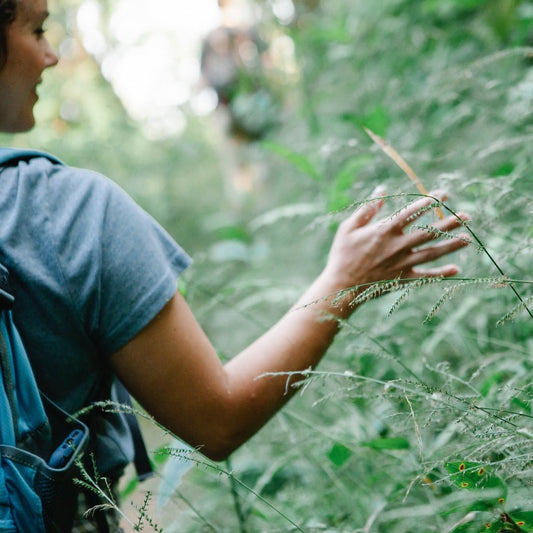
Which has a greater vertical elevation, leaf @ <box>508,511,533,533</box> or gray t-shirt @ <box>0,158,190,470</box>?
gray t-shirt @ <box>0,158,190,470</box>

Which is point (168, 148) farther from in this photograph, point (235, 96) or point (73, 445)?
point (73, 445)

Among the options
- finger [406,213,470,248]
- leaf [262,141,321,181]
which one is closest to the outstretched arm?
finger [406,213,470,248]

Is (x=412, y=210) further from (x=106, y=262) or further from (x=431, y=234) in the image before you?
(x=106, y=262)

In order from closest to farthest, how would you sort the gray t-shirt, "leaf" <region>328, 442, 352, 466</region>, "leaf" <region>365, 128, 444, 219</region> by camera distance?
1. the gray t-shirt
2. "leaf" <region>365, 128, 444, 219</region>
3. "leaf" <region>328, 442, 352, 466</region>

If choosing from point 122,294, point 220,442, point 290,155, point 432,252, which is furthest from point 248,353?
point 290,155

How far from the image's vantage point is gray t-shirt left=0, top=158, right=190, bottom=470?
3.00 feet

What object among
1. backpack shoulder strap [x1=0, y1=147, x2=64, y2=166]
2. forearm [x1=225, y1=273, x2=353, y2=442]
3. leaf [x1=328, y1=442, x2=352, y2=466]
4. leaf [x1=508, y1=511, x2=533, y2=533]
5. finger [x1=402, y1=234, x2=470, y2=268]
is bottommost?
leaf [x1=328, y1=442, x2=352, y2=466]

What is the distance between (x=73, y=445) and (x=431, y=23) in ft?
10.1

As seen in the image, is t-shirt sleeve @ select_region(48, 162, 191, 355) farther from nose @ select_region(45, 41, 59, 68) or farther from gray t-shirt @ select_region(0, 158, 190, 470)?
nose @ select_region(45, 41, 59, 68)

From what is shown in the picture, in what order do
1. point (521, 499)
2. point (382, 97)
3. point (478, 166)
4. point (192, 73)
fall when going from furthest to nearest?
point (192, 73)
point (382, 97)
point (478, 166)
point (521, 499)

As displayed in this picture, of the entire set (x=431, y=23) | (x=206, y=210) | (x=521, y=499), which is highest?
(x=431, y=23)

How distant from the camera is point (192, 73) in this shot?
9844mm

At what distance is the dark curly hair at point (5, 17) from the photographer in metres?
1.01

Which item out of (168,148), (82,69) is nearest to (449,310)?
(168,148)
